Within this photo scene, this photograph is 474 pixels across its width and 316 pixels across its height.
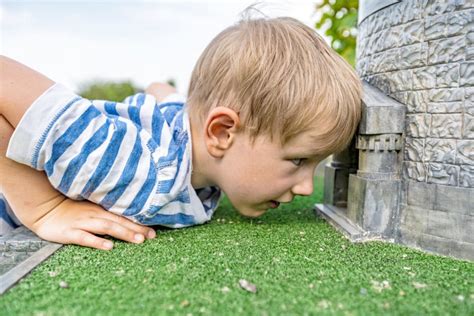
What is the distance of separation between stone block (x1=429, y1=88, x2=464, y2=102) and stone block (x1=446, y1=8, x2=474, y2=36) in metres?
0.21

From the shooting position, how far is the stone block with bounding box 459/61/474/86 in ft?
5.13

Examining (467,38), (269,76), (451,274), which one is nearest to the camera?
(451,274)

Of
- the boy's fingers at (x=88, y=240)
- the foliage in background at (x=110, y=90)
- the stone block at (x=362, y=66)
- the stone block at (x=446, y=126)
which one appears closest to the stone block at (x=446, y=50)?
the stone block at (x=446, y=126)

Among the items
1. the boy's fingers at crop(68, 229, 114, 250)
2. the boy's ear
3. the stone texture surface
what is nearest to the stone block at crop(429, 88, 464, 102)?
the boy's ear

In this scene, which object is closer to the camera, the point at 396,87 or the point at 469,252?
the point at 469,252

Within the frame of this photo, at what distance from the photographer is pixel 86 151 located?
63.5 inches

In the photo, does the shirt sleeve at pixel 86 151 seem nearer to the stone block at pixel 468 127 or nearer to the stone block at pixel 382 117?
the stone block at pixel 382 117

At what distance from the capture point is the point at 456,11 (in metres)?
1.60

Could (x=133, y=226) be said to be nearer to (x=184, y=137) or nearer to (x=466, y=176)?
(x=184, y=137)

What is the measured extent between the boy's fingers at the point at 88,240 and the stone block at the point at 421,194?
121 centimetres

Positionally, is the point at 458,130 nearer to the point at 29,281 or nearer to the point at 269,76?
the point at 269,76

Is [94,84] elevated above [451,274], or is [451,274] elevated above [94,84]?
[94,84]

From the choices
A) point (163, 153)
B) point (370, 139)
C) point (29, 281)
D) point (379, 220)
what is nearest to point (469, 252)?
point (379, 220)

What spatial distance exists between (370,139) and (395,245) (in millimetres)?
445
